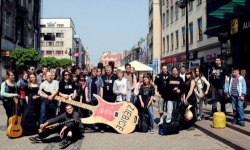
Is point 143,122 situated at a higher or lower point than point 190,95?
lower

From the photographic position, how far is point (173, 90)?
358 inches

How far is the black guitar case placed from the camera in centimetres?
845

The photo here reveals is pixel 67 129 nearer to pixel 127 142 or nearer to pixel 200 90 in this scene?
pixel 127 142

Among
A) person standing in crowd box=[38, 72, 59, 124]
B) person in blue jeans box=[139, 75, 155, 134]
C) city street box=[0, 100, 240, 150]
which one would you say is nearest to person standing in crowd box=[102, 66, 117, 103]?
person in blue jeans box=[139, 75, 155, 134]

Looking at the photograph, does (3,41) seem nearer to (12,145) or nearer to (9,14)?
(9,14)

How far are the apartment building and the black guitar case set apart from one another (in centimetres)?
1697

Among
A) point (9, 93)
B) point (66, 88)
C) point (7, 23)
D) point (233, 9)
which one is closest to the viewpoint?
point (9, 93)

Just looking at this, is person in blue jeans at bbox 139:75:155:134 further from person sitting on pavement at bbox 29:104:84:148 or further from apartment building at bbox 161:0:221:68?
apartment building at bbox 161:0:221:68

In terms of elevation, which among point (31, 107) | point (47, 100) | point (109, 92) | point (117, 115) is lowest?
point (117, 115)

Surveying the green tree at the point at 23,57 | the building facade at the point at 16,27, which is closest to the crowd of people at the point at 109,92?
Answer: the green tree at the point at 23,57

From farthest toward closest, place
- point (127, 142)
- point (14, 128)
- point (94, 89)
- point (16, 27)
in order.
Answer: point (16, 27)
point (94, 89)
point (14, 128)
point (127, 142)

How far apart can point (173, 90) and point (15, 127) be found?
184 inches

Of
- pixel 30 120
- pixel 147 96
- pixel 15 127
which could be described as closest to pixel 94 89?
pixel 147 96

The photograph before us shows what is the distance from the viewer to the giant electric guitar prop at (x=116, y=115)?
857cm
